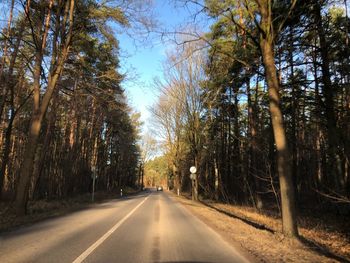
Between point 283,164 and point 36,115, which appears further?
point 36,115

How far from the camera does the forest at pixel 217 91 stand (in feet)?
43.9

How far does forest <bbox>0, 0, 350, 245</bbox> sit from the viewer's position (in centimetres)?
1338

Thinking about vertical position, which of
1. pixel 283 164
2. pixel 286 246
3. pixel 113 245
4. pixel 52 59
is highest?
pixel 52 59

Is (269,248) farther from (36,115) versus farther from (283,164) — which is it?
(36,115)

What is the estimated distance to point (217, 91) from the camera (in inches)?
1101

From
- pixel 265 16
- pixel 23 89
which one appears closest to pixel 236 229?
pixel 265 16

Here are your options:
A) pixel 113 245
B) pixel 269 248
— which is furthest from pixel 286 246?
pixel 113 245

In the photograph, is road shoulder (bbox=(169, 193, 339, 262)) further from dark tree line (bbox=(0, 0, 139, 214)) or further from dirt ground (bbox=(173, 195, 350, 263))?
dark tree line (bbox=(0, 0, 139, 214))

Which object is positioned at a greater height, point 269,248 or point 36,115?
point 36,115

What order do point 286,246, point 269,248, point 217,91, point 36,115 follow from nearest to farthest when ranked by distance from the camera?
point 269,248 < point 286,246 < point 36,115 < point 217,91

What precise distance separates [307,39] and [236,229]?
11.1 m

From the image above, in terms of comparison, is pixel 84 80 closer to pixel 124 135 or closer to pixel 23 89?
pixel 23 89

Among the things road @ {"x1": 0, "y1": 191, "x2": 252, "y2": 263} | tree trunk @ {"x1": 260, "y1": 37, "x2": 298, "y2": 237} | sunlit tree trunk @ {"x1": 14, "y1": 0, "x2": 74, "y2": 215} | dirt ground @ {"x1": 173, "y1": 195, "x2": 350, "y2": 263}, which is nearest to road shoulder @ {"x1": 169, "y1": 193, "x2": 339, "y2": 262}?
dirt ground @ {"x1": 173, "y1": 195, "x2": 350, "y2": 263}

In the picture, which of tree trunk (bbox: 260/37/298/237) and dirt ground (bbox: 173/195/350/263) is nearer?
dirt ground (bbox: 173/195/350/263)
